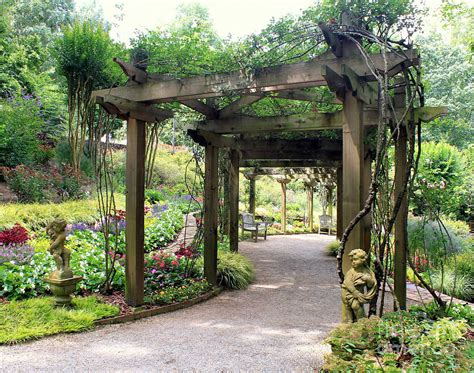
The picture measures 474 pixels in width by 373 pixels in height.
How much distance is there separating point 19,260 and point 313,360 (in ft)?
11.9

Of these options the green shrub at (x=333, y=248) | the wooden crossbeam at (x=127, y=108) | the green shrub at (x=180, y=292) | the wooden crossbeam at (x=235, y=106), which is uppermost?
the wooden crossbeam at (x=235, y=106)

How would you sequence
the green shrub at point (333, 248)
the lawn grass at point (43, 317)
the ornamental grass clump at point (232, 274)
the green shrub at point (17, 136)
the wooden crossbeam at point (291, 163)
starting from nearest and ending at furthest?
the lawn grass at point (43, 317)
the ornamental grass clump at point (232, 274)
the green shrub at point (333, 248)
the green shrub at point (17, 136)
the wooden crossbeam at point (291, 163)

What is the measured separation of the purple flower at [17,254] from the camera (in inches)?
176

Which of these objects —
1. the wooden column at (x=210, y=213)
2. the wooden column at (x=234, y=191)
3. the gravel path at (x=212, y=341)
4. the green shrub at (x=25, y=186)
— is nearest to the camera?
the gravel path at (x=212, y=341)

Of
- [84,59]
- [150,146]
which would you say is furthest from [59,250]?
[150,146]

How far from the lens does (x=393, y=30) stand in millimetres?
3994

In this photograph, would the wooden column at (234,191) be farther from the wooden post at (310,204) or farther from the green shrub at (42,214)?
the wooden post at (310,204)

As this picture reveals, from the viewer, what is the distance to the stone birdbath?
11.9 feet

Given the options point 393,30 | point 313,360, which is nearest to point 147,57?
point 393,30

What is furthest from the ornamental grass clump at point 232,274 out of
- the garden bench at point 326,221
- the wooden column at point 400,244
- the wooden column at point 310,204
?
the wooden column at point 310,204

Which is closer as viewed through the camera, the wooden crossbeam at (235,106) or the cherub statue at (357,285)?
the cherub statue at (357,285)

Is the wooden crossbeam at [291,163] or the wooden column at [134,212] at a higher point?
the wooden crossbeam at [291,163]

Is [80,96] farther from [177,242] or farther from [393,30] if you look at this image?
[393,30]

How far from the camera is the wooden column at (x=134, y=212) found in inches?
156
